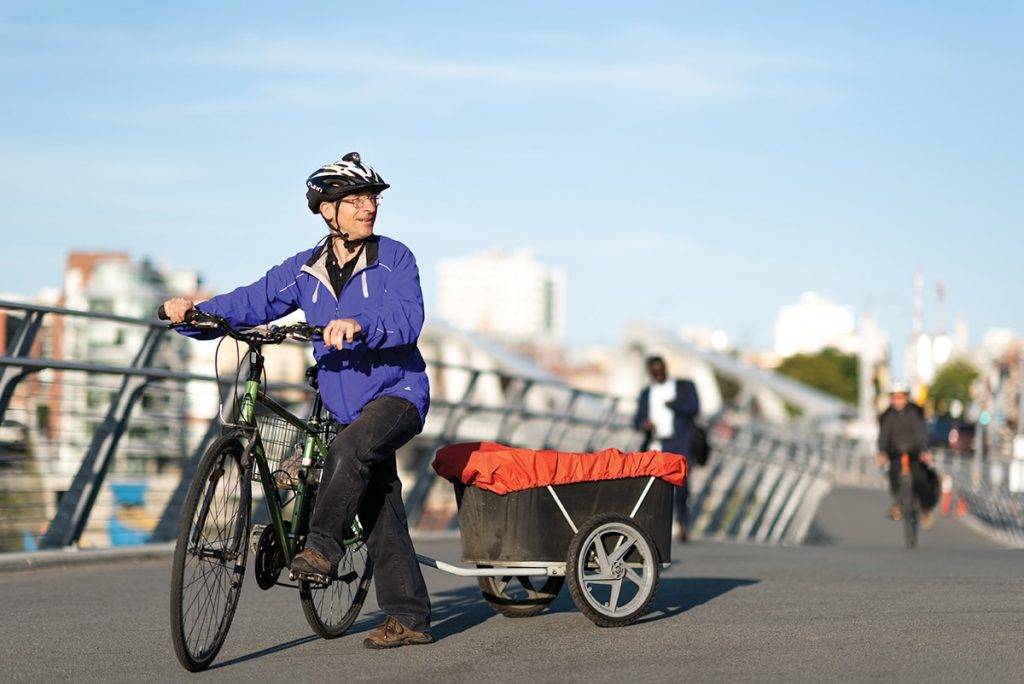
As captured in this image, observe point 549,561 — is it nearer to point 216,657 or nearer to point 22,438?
point 216,657

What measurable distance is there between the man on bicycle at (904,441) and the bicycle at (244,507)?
1174 centimetres

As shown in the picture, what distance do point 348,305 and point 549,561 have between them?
1.55 m

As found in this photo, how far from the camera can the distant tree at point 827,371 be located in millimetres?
175500

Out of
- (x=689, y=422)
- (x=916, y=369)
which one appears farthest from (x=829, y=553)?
(x=916, y=369)

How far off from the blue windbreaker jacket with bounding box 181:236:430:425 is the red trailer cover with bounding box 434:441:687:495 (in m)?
0.87

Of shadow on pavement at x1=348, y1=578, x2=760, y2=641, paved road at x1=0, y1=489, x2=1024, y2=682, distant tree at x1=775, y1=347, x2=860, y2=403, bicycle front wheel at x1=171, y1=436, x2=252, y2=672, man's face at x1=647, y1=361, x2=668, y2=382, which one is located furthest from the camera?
distant tree at x1=775, y1=347, x2=860, y2=403

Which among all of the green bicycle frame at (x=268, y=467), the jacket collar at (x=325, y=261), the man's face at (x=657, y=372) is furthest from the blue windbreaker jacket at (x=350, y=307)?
the man's face at (x=657, y=372)

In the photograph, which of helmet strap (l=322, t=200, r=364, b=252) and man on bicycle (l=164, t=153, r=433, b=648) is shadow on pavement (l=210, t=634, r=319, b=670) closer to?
man on bicycle (l=164, t=153, r=433, b=648)

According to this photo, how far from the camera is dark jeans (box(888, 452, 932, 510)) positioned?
60.1 ft

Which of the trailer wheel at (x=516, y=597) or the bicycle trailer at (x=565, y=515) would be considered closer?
the bicycle trailer at (x=565, y=515)

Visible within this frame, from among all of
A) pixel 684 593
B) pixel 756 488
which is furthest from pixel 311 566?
pixel 756 488

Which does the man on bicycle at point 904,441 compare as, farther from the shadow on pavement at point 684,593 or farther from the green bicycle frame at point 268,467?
the green bicycle frame at point 268,467

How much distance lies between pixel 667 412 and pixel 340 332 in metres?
11.2

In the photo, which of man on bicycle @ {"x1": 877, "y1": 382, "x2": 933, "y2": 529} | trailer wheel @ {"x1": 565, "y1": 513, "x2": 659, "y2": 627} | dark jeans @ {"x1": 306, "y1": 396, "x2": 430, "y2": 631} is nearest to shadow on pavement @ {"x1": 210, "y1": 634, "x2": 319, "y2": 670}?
dark jeans @ {"x1": 306, "y1": 396, "x2": 430, "y2": 631}
